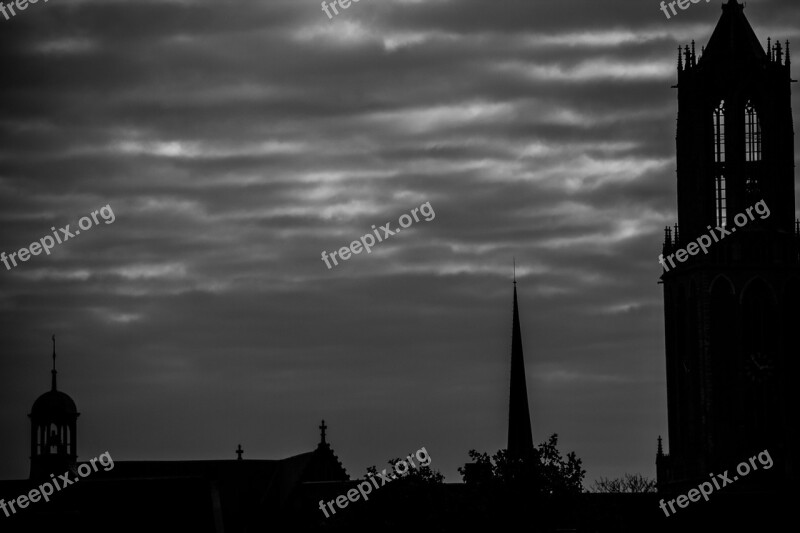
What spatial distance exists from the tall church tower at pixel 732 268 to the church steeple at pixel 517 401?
10.5 metres

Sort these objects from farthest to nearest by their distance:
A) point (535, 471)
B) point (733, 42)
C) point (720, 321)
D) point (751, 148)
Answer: point (733, 42), point (751, 148), point (720, 321), point (535, 471)

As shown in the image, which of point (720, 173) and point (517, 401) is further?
point (517, 401)

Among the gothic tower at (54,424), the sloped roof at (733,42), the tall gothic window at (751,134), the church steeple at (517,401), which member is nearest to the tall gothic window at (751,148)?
the tall gothic window at (751,134)

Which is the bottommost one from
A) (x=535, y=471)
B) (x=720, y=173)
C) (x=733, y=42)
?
(x=535, y=471)

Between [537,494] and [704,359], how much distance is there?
48.2m

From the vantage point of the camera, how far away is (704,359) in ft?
566

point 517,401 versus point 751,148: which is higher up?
point 751,148

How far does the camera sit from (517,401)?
179 meters

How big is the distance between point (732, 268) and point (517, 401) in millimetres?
19066

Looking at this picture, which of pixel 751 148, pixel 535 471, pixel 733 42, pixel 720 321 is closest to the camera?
pixel 535 471

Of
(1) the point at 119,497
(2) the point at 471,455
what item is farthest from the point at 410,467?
(1) the point at 119,497

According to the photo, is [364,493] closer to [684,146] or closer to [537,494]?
[537,494]

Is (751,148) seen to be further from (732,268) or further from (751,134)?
(732,268)

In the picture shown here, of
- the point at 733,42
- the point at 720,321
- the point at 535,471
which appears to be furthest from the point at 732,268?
the point at 535,471
